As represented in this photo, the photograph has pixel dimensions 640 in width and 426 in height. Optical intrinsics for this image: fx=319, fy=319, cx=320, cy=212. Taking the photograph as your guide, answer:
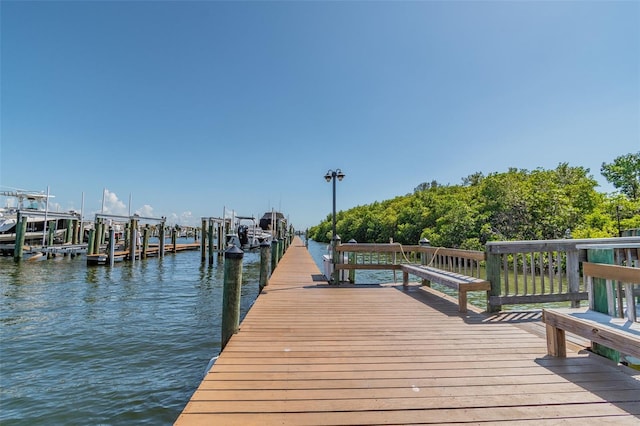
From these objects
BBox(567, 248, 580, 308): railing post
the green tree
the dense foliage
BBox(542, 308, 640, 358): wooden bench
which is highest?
the green tree

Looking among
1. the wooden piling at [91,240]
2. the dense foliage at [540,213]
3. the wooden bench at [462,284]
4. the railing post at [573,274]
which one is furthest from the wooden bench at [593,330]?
the wooden piling at [91,240]

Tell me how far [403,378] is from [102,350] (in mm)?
5447

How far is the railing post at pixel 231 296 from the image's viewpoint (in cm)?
337

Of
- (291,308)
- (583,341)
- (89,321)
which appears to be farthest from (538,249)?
(89,321)

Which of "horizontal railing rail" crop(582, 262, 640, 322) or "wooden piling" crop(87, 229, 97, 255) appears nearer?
"horizontal railing rail" crop(582, 262, 640, 322)

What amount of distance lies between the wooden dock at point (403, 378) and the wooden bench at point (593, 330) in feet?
0.58

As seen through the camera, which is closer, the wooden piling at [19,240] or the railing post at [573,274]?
the railing post at [573,274]

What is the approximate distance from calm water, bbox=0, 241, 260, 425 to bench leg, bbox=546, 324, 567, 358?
3.83 m

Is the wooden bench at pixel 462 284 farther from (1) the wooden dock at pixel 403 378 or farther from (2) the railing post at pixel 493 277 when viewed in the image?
(1) the wooden dock at pixel 403 378

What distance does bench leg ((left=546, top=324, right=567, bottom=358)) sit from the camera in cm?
274

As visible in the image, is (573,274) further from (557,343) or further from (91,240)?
(91,240)

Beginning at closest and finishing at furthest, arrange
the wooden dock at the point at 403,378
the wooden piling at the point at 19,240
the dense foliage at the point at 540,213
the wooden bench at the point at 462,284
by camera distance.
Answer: the wooden dock at the point at 403,378 < the wooden bench at the point at 462,284 < the dense foliage at the point at 540,213 < the wooden piling at the point at 19,240

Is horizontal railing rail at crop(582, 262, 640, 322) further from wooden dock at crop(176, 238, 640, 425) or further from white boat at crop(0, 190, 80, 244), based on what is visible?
white boat at crop(0, 190, 80, 244)

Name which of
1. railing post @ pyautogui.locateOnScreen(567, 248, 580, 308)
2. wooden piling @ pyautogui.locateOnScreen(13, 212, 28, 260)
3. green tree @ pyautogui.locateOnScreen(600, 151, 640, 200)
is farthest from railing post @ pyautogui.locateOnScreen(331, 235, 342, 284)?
green tree @ pyautogui.locateOnScreen(600, 151, 640, 200)
